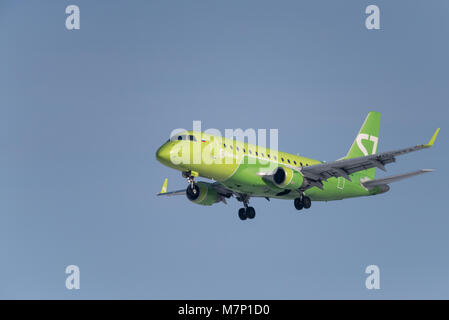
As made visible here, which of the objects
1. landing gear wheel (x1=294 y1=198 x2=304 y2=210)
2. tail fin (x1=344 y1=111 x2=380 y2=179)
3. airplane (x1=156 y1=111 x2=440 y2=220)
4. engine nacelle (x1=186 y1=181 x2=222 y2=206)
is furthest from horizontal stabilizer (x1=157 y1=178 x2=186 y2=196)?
tail fin (x1=344 y1=111 x2=380 y2=179)

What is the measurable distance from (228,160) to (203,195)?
25.5 ft

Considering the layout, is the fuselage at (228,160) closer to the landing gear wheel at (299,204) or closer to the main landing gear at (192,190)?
the landing gear wheel at (299,204)

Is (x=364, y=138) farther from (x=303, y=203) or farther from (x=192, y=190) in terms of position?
(x=192, y=190)

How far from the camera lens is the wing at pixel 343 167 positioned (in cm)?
6563

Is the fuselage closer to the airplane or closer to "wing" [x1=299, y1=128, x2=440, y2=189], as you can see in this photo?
the airplane

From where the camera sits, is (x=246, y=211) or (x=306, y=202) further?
(x=246, y=211)

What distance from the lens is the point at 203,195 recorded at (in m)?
71.8

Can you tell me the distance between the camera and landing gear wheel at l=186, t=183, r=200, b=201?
69.8 m

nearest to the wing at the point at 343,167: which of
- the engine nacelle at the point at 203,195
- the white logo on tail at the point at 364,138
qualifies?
the engine nacelle at the point at 203,195

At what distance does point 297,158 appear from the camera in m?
71.8

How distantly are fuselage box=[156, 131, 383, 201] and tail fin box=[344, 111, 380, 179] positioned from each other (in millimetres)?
10558

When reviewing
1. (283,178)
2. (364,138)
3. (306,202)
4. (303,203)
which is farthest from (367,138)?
(283,178)

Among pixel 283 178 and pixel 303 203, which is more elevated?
pixel 283 178
